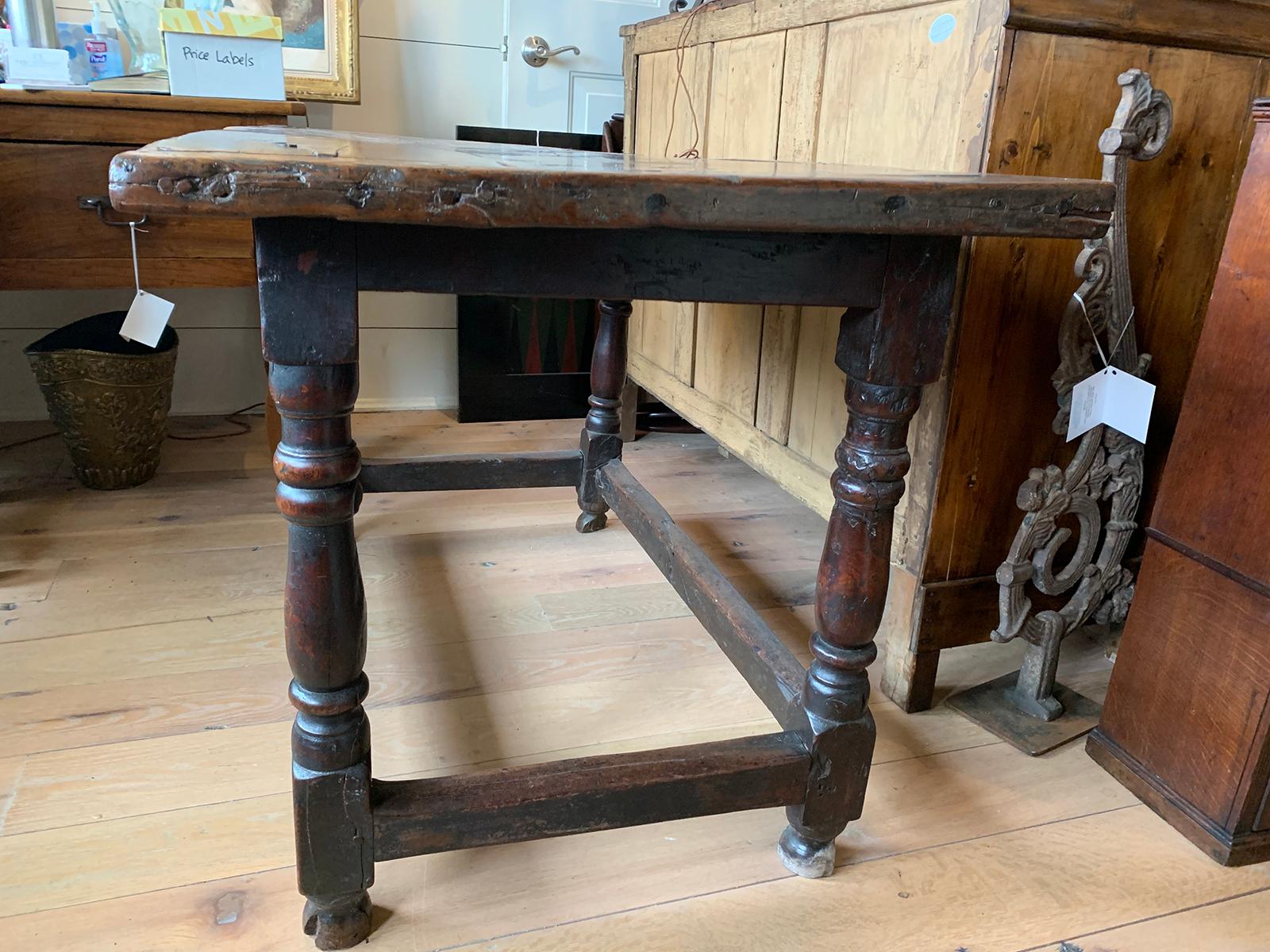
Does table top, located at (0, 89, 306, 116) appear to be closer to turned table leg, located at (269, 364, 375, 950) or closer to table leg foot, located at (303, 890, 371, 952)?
turned table leg, located at (269, 364, 375, 950)

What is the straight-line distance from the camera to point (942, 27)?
3.51ft

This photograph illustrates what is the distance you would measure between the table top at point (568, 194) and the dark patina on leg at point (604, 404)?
3.08 feet

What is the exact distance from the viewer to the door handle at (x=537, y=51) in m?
2.26

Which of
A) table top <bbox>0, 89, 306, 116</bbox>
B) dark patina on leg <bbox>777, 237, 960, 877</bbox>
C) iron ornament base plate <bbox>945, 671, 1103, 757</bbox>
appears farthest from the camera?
table top <bbox>0, 89, 306, 116</bbox>

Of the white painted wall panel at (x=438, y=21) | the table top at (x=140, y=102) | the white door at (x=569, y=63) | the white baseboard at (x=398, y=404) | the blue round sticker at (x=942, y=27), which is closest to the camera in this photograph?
the blue round sticker at (x=942, y=27)

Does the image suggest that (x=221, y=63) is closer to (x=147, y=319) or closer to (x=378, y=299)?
(x=147, y=319)

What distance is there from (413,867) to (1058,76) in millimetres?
1092

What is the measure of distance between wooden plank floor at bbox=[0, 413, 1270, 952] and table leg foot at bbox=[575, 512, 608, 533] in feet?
0.09

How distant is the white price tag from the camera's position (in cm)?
159

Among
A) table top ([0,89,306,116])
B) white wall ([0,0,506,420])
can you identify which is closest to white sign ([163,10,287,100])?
table top ([0,89,306,116])

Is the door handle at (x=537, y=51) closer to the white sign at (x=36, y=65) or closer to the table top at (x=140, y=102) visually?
the table top at (x=140, y=102)

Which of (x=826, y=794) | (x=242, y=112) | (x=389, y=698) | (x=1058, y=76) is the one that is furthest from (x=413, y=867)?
(x=242, y=112)

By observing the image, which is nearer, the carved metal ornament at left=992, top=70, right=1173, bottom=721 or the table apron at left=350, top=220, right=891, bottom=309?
the table apron at left=350, top=220, right=891, bottom=309

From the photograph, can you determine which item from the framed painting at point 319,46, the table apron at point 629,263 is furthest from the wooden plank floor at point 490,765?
the framed painting at point 319,46
